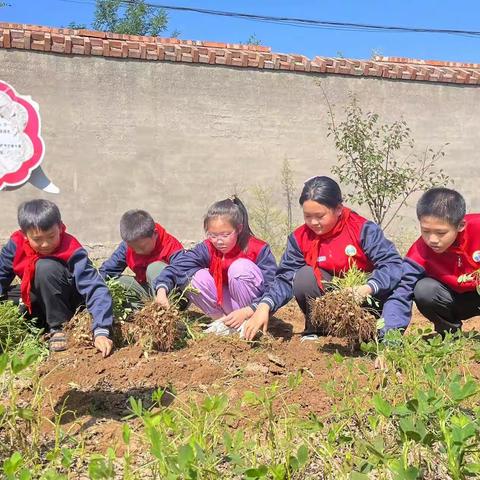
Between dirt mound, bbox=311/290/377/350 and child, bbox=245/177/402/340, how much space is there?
0.23 metres

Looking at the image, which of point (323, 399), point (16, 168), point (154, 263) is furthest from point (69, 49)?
point (323, 399)

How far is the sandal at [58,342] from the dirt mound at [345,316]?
140cm

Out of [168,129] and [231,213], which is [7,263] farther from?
[168,129]

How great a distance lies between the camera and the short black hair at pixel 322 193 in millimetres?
3586

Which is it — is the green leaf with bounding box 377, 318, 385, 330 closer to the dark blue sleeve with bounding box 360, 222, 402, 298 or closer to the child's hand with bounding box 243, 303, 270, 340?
the dark blue sleeve with bounding box 360, 222, 402, 298

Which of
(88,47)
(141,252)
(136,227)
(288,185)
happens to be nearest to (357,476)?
(136,227)

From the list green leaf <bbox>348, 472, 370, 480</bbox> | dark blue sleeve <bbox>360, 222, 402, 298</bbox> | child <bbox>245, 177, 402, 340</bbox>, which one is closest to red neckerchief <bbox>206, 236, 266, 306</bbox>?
child <bbox>245, 177, 402, 340</bbox>

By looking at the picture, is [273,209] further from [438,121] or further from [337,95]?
[438,121]

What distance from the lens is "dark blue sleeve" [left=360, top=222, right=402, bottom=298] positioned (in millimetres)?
3475

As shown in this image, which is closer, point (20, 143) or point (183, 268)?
point (183, 268)

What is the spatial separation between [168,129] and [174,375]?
618 centimetres

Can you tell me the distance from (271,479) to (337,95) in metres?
8.17

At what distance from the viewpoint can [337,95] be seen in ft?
30.9

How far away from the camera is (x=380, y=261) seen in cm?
362
